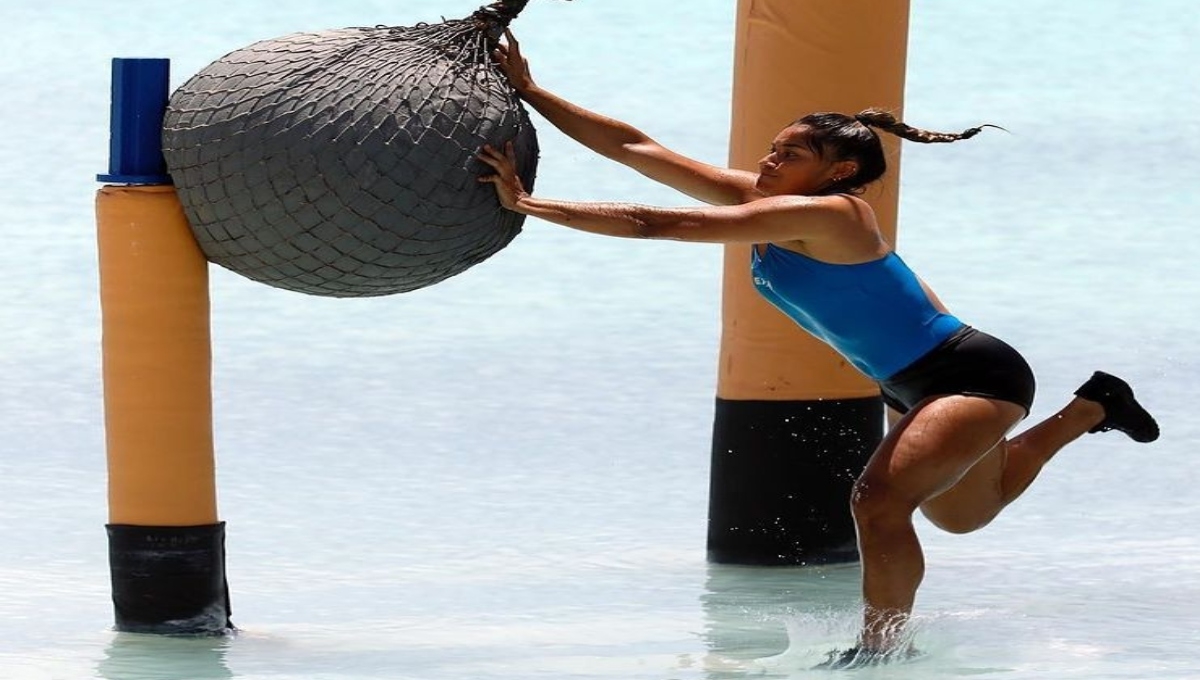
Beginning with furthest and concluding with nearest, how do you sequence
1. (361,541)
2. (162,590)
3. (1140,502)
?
(1140,502) < (361,541) < (162,590)

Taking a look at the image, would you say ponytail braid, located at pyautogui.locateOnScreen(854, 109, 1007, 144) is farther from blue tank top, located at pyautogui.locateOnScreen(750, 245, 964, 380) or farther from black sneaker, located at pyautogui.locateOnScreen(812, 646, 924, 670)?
black sneaker, located at pyautogui.locateOnScreen(812, 646, 924, 670)

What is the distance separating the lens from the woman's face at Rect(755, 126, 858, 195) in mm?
4629

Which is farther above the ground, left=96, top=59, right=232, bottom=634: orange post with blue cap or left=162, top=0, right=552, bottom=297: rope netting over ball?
left=162, top=0, right=552, bottom=297: rope netting over ball

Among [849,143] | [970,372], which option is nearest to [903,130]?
[849,143]

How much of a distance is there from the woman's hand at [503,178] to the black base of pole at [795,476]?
1504 millimetres

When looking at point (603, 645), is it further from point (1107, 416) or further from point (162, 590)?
point (1107, 416)

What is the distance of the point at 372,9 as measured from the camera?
14.8 m

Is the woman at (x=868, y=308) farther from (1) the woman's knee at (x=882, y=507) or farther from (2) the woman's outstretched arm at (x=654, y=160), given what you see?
(2) the woman's outstretched arm at (x=654, y=160)

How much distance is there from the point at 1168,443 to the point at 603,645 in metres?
3.29

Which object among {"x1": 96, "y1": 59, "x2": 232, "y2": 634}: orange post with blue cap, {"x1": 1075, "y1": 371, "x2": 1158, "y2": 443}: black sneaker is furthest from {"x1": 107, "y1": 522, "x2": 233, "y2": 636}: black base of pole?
{"x1": 1075, "y1": 371, "x2": 1158, "y2": 443}: black sneaker

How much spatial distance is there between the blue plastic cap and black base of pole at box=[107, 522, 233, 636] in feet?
2.33

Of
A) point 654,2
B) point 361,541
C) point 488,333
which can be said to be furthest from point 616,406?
point 654,2

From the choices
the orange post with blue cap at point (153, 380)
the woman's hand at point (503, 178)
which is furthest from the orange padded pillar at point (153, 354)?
the woman's hand at point (503, 178)

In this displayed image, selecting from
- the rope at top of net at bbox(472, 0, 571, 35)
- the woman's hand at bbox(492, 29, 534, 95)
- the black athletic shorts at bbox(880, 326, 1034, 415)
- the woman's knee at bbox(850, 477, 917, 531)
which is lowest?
the woman's knee at bbox(850, 477, 917, 531)
